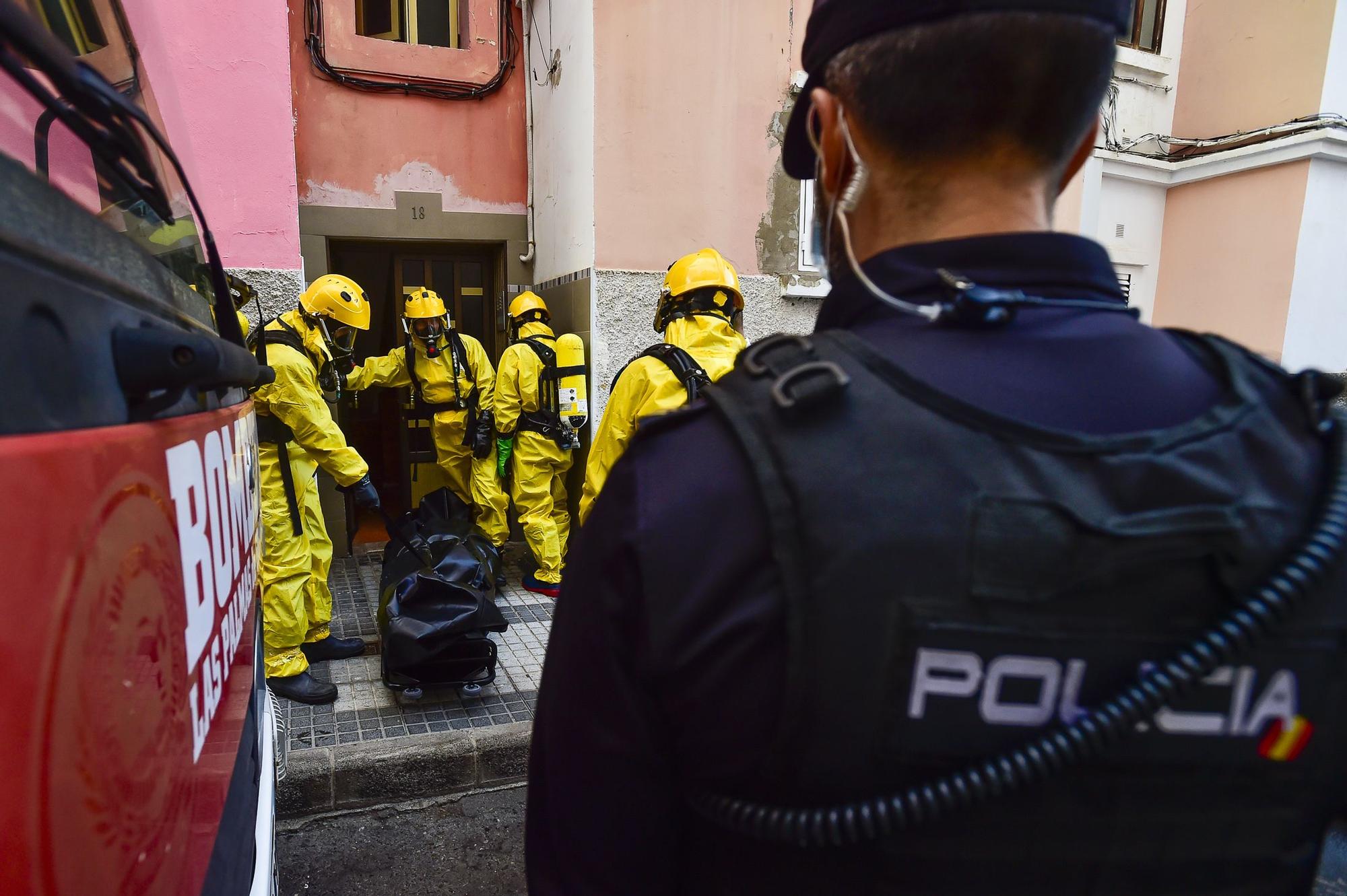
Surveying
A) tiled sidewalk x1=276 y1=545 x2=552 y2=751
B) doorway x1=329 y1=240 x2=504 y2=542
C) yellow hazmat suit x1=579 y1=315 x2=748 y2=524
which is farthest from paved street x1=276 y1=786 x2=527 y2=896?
doorway x1=329 y1=240 x2=504 y2=542

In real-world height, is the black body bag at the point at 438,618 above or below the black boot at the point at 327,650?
above

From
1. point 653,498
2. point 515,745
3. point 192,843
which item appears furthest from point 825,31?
point 515,745

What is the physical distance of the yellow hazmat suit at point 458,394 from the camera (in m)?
5.99

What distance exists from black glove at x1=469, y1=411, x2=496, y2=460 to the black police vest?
5.36 meters

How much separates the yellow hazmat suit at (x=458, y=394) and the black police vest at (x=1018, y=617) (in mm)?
5398

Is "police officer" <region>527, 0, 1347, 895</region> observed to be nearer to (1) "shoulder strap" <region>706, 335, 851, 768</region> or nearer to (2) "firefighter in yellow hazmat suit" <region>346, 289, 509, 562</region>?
(1) "shoulder strap" <region>706, 335, 851, 768</region>

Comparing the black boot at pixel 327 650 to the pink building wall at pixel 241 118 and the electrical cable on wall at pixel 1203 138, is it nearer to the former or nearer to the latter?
the pink building wall at pixel 241 118

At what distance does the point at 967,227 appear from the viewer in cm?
87

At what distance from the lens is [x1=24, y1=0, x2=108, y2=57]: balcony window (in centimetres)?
104

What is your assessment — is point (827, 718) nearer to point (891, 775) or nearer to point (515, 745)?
point (891, 775)

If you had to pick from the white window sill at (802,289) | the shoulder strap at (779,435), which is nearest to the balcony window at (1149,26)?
the white window sill at (802,289)

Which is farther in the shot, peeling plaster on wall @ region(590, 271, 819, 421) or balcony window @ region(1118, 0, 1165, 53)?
balcony window @ region(1118, 0, 1165, 53)

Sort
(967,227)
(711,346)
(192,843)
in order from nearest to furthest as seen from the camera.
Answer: (967,227)
(192,843)
(711,346)

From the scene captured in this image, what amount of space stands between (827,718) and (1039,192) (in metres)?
0.63
